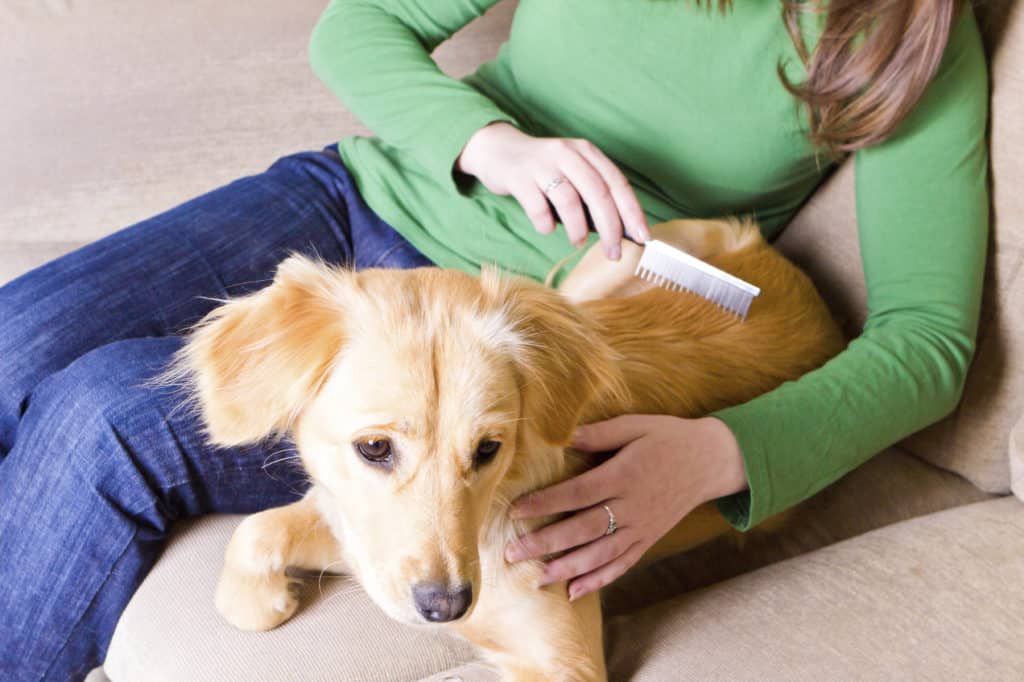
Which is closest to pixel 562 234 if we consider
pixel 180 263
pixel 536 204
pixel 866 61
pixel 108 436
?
pixel 536 204

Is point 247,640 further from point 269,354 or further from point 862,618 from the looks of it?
point 862,618

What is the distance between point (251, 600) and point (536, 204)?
0.58 metres

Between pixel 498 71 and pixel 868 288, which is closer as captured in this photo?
pixel 868 288

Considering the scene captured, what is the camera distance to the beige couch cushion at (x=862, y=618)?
92 cm

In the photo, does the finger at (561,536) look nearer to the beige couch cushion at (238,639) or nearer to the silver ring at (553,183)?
the beige couch cushion at (238,639)

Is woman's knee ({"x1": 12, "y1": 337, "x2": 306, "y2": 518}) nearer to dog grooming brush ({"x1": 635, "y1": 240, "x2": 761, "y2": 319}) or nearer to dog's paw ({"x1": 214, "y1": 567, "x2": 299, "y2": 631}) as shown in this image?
dog's paw ({"x1": 214, "y1": 567, "x2": 299, "y2": 631})

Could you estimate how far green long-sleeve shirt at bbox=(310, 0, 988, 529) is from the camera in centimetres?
109

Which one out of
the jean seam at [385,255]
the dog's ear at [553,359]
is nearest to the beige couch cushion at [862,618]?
the dog's ear at [553,359]

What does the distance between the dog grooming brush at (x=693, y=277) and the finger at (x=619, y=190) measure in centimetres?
5

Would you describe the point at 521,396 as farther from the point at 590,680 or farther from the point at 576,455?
the point at 590,680

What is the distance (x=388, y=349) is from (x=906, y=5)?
2.60 feet

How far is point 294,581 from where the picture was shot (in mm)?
1034

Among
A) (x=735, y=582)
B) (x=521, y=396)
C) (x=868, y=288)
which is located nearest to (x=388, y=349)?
(x=521, y=396)

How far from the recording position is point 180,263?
50.8 inches
